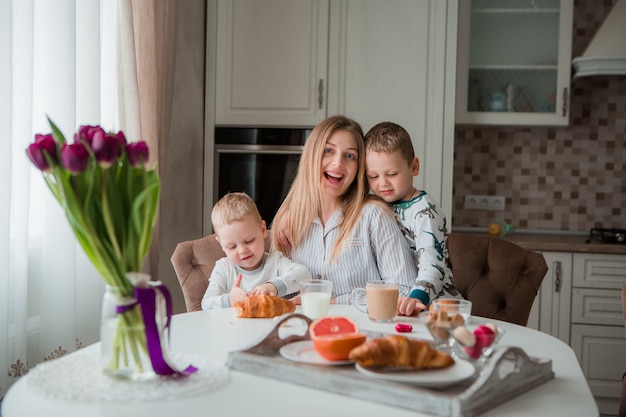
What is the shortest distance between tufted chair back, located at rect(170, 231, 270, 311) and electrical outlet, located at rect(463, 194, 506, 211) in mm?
2056

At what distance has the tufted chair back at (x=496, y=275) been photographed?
2.00 m

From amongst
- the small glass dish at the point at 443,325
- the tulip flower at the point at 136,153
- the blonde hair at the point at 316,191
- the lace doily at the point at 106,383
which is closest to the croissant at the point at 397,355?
the small glass dish at the point at 443,325

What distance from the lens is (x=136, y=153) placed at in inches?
40.8

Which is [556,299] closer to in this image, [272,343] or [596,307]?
[596,307]

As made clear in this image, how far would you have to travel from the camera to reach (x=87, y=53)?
2365mm

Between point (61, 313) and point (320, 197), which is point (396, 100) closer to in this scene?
point (320, 197)

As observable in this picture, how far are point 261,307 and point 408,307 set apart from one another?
13.4 inches

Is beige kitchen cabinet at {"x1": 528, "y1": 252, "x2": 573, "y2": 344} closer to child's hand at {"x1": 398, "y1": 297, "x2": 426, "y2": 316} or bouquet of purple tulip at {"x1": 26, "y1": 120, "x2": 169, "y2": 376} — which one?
child's hand at {"x1": 398, "y1": 297, "x2": 426, "y2": 316}

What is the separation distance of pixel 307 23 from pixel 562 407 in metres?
2.62

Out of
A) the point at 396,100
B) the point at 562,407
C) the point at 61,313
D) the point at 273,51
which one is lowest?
the point at 61,313

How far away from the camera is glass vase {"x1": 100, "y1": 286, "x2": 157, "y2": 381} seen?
3.48 ft

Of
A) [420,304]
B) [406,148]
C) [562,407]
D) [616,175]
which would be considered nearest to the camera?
[562,407]

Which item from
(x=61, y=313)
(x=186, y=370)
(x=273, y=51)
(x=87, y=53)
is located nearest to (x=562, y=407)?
(x=186, y=370)

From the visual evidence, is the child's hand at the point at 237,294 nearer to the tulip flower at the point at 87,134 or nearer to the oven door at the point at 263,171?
the tulip flower at the point at 87,134
